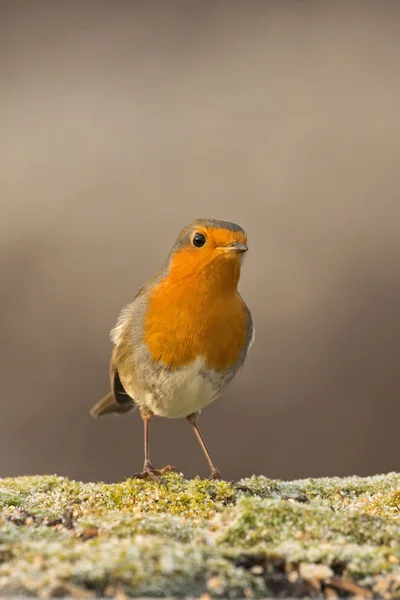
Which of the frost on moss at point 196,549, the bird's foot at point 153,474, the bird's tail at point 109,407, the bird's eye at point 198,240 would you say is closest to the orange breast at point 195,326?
the bird's eye at point 198,240

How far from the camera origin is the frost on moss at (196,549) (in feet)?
5.88

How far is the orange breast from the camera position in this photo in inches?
150

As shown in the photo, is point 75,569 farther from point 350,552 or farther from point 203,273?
point 203,273

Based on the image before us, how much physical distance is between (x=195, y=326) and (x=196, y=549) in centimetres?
190

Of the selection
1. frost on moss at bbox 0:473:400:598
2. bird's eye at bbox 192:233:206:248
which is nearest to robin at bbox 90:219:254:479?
bird's eye at bbox 192:233:206:248

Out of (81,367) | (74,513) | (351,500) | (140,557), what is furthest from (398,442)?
(140,557)

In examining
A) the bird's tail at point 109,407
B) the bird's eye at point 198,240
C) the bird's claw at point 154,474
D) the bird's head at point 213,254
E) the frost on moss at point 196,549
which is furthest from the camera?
the bird's tail at point 109,407

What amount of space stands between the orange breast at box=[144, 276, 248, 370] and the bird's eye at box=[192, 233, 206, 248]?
0.18 metres

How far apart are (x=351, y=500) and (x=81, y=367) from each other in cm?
455

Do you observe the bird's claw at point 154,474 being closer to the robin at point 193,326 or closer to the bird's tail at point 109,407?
the robin at point 193,326

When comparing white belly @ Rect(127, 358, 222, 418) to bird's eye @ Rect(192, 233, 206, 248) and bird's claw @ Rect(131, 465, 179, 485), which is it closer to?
bird's claw @ Rect(131, 465, 179, 485)

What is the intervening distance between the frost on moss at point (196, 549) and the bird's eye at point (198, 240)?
4.33 feet

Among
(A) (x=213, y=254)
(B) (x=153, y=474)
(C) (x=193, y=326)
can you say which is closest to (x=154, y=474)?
(B) (x=153, y=474)

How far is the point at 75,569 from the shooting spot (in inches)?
70.4
